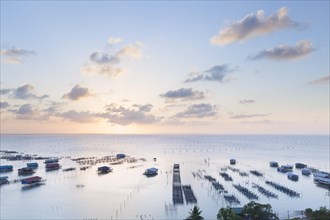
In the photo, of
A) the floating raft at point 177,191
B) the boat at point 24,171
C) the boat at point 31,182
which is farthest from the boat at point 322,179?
the boat at point 24,171

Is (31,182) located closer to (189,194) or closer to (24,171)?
(24,171)

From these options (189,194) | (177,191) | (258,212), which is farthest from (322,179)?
(258,212)

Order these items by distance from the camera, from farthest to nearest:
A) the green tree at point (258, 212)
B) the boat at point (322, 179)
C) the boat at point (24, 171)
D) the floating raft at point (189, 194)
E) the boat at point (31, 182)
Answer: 1. the boat at point (24, 171)
2. the boat at point (322, 179)
3. the boat at point (31, 182)
4. the floating raft at point (189, 194)
5. the green tree at point (258, 212)

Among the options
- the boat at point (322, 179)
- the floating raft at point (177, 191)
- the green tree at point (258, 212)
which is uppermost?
the green tree at point (258, 212)

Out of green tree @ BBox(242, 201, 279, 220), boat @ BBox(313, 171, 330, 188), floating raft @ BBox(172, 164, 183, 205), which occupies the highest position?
green tree @ BBox(242, 201, 279, 220)

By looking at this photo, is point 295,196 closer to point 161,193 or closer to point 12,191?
point 161,193

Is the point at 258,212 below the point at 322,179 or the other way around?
the other way around

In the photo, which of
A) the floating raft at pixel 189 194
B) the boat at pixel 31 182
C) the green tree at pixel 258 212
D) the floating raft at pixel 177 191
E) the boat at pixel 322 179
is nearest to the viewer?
the green tree at pixel 258 212

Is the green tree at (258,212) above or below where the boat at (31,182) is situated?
above

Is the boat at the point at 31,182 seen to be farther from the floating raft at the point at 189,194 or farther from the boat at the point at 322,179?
the boat at the point at 322,179

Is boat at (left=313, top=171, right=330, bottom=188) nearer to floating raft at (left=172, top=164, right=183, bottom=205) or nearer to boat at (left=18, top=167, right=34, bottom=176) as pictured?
floating raft at (left=172, top=164, right=183, bottom=205)

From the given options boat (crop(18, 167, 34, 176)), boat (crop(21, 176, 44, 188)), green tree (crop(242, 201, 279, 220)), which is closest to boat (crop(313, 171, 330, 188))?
green tree (crop(242, 201, 279, 220))

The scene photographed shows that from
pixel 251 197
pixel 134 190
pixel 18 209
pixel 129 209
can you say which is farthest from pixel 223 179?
pixel 18 209
